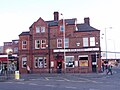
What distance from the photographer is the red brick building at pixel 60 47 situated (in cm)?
5359

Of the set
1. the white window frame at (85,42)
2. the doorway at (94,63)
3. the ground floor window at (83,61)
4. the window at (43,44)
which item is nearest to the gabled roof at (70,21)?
the white window frame at (85,42)

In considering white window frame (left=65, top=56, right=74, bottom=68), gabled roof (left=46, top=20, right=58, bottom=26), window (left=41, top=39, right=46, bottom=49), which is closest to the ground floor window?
white window frame (left=65, top=56, right=74, bottom=68)

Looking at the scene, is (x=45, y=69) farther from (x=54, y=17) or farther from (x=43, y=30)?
(x=54, y=17)

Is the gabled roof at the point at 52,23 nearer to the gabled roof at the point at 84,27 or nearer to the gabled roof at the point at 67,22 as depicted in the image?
the gabled roof at the point at 67,22

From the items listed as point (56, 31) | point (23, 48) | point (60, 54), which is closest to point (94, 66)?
point (60, 54)

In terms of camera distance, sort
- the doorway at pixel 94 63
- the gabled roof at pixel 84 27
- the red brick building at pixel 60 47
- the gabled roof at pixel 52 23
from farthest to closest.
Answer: the gabled roof at pixel 52 23
the gabled roof at pixel 84 27
the red brick building at pixel 60 47
the doorway at pixel 94 63

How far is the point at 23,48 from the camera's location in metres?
59.2

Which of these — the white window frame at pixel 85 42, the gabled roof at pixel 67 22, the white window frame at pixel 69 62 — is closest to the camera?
the white window frame at pixel 85 42

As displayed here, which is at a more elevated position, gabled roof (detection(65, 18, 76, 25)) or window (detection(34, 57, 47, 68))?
gabled roof (detection(65, 18, 76, 25))

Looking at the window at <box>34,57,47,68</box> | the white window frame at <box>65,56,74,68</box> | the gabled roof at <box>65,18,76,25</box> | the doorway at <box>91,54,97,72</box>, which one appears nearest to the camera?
the doorway at <box>91,54,97,72</box>

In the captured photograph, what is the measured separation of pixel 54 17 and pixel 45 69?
13.3 metres

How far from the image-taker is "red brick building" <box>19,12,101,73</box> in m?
53.6

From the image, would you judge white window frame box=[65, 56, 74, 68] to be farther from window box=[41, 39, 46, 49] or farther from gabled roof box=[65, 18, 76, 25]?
gabled roof box=[65, 18, 76, 25]

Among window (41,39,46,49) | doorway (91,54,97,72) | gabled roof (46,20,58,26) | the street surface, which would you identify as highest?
gabled roof (46,20,58,26)
